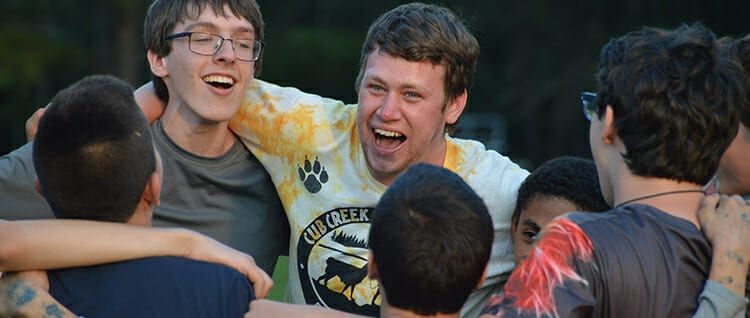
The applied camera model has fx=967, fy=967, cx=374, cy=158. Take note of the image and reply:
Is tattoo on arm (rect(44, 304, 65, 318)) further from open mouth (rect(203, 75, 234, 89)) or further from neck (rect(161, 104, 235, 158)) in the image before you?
open mouth (rect(203, 75, 234, 89))

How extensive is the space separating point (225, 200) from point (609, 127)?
78.3 inches

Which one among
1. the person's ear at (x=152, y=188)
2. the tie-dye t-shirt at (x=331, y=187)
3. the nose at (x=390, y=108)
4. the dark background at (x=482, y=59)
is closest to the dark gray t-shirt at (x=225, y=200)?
the tie-dye t-shirt at (x=331, y=187)

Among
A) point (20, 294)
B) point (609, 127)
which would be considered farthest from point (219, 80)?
point (609, 127)

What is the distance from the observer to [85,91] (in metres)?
2.94

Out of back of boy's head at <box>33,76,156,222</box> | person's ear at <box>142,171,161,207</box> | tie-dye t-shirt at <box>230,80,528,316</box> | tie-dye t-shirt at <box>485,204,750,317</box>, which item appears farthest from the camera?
tie-dye t-shirt at <box>230,80,528,316</box>

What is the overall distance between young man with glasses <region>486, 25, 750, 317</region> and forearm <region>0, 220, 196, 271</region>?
104cm

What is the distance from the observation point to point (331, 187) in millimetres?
4180

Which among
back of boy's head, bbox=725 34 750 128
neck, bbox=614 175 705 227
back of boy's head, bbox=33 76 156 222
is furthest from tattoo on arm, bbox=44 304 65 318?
back of boy's head, bbox=725 34 750 128

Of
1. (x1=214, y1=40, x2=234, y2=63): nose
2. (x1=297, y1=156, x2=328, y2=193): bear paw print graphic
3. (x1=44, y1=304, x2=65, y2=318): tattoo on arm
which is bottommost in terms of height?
(x1=297, y1=156, x2=328, y2=193): bear paw print graphic

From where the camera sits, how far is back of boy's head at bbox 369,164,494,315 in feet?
8.64

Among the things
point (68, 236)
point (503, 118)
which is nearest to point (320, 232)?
point (68, 236)

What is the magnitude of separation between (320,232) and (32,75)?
904 inches

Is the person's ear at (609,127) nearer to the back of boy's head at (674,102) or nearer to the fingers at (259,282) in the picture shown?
the back of boy's head at (674,102)

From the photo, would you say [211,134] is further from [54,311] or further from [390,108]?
[54,311]
